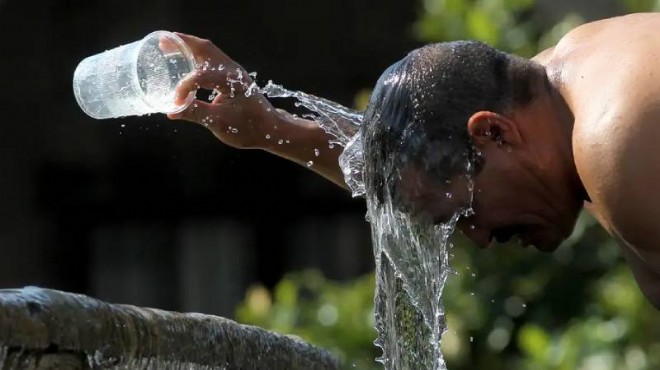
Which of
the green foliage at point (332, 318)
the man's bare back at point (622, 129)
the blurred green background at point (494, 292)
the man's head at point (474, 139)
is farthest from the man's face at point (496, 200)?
the green foliage at point (332, 318)

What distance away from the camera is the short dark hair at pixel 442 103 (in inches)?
119

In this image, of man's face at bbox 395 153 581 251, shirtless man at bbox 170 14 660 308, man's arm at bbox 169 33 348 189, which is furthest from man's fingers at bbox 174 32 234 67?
man's face at bbox 395 153 581 251

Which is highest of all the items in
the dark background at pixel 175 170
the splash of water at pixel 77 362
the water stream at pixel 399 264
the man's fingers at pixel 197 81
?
the dark background at pixel 175 170

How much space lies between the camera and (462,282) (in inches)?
219

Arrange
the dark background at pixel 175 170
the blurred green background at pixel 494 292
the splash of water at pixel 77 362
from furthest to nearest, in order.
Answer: the dark background at pixel 175 170 → the blurred green background at pixel 494 292 → the splash of water at pixel 77 362

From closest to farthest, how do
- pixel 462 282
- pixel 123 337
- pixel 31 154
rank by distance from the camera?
pixel 123 337
pixel 462 282
pixel 31 154

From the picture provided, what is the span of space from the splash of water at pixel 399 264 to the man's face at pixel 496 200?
0.04 metres

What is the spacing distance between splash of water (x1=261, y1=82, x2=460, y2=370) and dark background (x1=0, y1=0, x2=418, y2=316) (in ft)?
16.0

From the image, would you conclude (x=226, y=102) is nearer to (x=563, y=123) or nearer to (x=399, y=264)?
(x=399, y=264)

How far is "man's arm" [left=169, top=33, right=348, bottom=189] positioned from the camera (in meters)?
3.51

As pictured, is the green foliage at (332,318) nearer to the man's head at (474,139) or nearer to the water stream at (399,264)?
the water stream at (399,264)

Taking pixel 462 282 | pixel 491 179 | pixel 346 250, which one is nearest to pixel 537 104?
pixel 491 179

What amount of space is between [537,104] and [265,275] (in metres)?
6.89

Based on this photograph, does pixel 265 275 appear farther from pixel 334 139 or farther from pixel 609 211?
pixel 609 211
